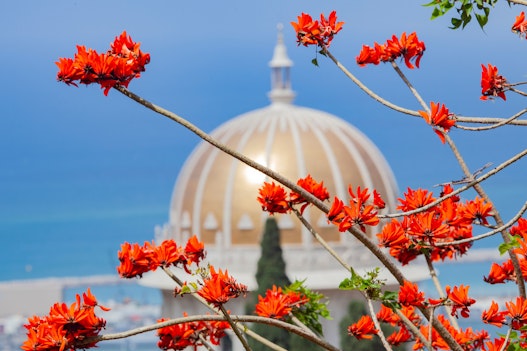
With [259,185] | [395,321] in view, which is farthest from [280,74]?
[395,321]

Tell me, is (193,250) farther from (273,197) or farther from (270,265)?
(270,265)

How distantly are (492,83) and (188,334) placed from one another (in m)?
2.10

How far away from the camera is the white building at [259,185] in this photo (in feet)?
187

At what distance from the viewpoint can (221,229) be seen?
57.7 m

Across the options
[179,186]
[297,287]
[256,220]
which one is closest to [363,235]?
[297,287]

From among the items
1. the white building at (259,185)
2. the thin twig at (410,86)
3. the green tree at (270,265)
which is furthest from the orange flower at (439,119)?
the white building at (259,185)

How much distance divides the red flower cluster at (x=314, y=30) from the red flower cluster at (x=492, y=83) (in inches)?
32.4

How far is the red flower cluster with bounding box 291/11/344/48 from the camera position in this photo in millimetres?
7629

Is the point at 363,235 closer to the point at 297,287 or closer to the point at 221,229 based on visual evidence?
the point at 297,287

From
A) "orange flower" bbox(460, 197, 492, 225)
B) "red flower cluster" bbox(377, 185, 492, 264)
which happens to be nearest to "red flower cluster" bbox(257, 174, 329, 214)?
"red flower cluster" bbox(377, 185, 492, 264)

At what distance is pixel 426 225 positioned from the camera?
713 centimetres

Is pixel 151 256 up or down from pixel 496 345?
up

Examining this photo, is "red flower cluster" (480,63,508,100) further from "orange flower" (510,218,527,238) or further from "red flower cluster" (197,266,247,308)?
"red flower cluster" (197,266,247,308)

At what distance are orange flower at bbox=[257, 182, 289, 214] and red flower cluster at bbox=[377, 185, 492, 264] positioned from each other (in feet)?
1.65
